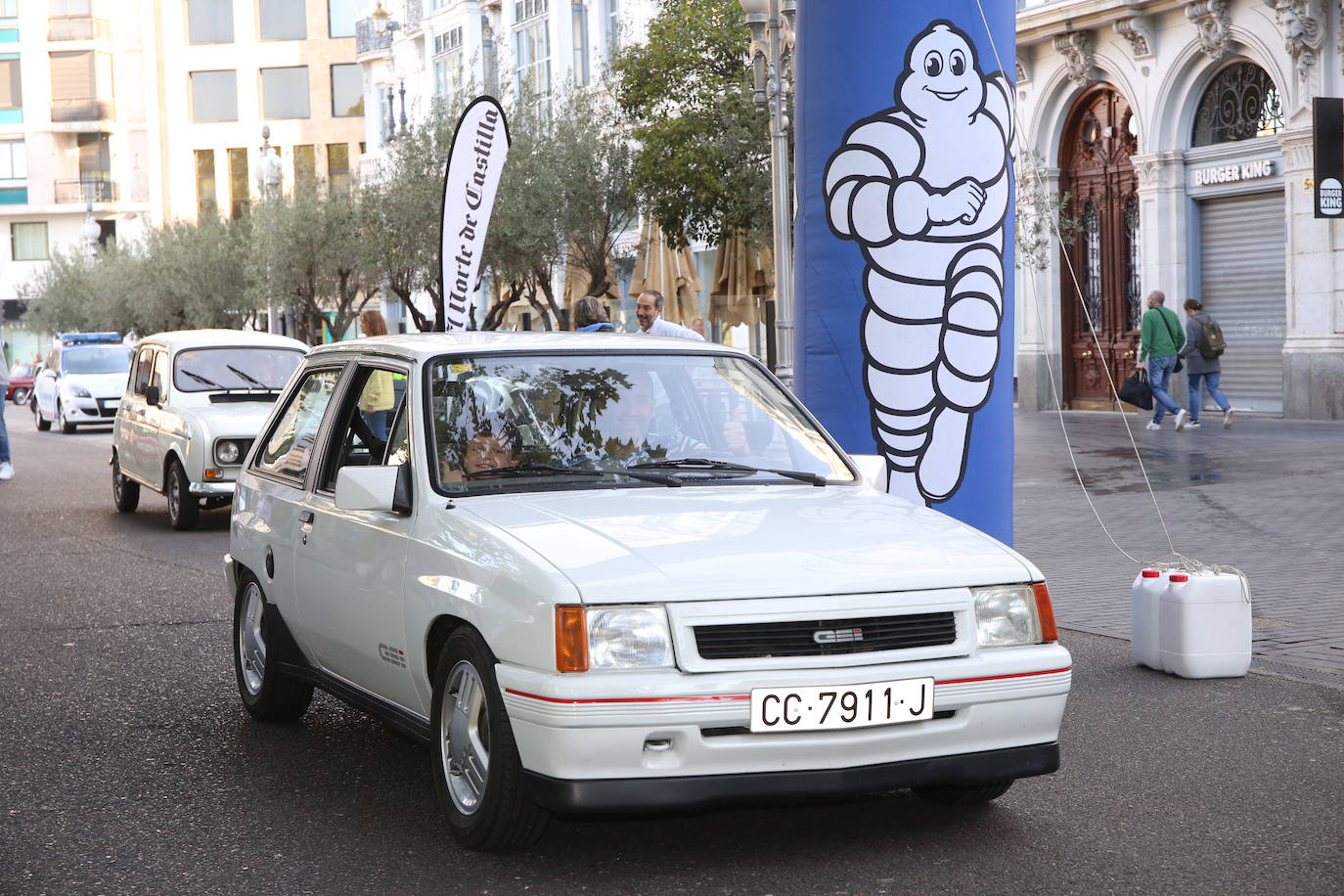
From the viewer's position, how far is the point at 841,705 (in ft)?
15.2

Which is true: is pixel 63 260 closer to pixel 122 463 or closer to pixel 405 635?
pixel 122 463

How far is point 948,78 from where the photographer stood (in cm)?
873

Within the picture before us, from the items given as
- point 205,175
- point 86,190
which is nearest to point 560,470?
point 205,175

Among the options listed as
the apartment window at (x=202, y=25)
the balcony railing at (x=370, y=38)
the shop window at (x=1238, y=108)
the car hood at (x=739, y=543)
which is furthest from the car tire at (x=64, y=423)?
the apartment window at (x=202, y=25)

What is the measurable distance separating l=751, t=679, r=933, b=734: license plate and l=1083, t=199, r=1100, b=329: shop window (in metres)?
25.5

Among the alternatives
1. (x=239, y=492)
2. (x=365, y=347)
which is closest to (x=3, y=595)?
(x=239, y=492)

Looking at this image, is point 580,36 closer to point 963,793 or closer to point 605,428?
point 605,428

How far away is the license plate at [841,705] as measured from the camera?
457 cm

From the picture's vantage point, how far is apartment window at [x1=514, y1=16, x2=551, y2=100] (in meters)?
45.3

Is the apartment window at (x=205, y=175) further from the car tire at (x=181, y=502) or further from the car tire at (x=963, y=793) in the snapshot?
the car tire at (x=963, y=793)

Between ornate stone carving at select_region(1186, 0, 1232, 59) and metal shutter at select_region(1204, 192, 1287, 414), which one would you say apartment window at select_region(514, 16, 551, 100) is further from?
metal shutter at select_region(1204, 192, 1287, 414)

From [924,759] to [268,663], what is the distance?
3.00m

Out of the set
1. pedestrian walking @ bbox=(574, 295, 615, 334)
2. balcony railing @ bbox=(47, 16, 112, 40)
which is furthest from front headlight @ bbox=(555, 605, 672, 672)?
balcony railing @ bbox=(47, 16, 112, 40)

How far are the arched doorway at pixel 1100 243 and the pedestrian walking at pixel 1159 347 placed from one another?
13.8 ft
